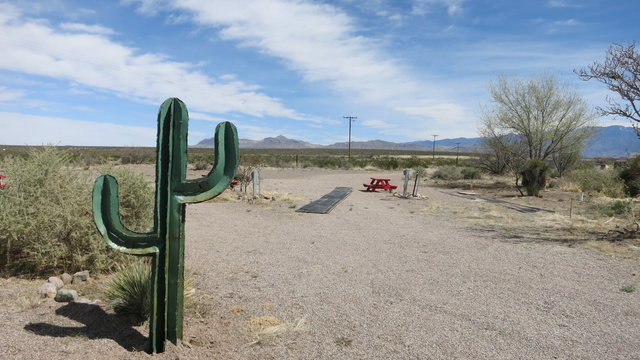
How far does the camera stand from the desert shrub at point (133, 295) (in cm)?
462

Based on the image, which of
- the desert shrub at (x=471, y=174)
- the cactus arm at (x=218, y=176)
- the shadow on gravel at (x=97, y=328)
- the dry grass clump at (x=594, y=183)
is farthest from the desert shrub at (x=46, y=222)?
the desert shrub at (x=471, y=174)

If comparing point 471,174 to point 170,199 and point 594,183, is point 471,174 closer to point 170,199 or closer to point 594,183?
point 594,183

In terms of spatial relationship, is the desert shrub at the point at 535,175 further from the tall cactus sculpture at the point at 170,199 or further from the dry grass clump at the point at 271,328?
the tall cactus sculpture at the point at 170,199

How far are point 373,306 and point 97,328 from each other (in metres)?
3.15

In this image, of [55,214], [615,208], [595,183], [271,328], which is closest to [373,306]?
[271,328]

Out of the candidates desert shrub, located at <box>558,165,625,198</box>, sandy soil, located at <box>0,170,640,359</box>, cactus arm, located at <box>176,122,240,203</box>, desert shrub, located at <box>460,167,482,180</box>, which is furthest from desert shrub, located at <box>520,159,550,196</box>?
cactus arm, located at <box>176,122,240,203</box>

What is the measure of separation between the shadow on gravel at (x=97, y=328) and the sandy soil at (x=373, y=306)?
0.7 inches

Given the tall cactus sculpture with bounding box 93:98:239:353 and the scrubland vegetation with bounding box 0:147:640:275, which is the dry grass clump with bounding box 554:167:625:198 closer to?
the scrubland vegetation with bounding box 0:147:640:275

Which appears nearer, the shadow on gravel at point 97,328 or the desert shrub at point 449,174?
the shadow on gravel at point 97,328

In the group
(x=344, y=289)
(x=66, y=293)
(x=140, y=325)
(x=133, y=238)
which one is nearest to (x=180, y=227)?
(x=133, y=238)

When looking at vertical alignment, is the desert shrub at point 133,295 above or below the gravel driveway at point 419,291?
above

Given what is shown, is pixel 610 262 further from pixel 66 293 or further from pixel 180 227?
pixel 66 293

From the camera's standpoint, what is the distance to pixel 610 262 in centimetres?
795

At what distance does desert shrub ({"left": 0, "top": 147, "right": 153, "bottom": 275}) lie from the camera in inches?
234
